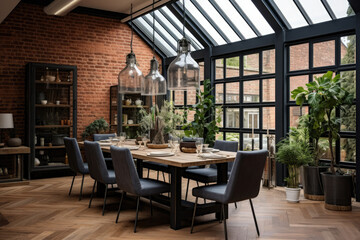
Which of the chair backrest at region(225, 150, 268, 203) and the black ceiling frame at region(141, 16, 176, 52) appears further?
the black ceiling frame at region(141, 16, 176, 52)

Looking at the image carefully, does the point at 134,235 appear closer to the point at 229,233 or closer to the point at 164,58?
the point at 229,233

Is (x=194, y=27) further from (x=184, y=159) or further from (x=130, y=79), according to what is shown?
(x=184, y=159)

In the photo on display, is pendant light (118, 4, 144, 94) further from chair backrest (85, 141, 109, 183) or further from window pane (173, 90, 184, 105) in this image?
window pane (173, 90, 184, 105)

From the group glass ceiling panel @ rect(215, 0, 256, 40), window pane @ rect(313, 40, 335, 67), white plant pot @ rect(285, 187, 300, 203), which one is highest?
glass ceiling panel @ rect(215, 0, 256, 40)

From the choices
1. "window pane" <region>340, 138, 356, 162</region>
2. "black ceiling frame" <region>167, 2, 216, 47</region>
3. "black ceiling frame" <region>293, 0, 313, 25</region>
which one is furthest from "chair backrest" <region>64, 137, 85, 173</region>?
"black ceiling frame" <region>293, 0, 313, 25</region>

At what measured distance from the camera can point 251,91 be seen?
6.91 meters

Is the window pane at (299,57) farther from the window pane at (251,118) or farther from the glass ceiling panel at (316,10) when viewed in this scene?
the window pane at (251,118)

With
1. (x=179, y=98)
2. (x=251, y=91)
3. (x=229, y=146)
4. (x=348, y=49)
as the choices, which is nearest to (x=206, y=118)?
(x=251, y=91)

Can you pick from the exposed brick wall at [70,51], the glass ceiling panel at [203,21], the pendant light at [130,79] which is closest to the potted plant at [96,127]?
the exposed brick wall at [70,51]

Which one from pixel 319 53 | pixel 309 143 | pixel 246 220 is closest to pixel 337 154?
pixel 309 143

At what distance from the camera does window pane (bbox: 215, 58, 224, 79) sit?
760 cm

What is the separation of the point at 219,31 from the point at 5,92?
14.6 feet

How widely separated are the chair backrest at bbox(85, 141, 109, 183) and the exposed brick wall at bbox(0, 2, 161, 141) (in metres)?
3.41

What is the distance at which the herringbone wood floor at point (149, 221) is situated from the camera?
3.81 m
